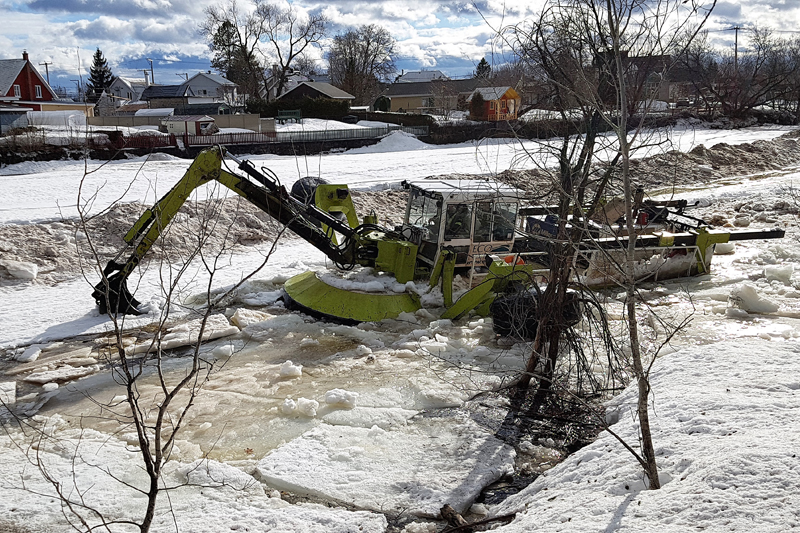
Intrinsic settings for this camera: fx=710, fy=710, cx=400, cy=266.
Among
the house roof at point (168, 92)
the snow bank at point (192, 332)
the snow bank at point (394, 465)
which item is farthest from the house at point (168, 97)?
the snow bank at point (394, 465)

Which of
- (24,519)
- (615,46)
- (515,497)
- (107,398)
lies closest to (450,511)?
(515,497)

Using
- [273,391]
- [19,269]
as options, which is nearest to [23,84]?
[19,269]

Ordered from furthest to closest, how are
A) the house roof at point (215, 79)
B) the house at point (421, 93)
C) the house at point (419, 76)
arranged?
the house at point (419, 76) → the house at point (421, 93) → the house roof at point (215, 79)

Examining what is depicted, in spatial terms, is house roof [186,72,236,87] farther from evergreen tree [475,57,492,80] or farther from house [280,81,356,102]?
evergreen tree [475,57,492,80]

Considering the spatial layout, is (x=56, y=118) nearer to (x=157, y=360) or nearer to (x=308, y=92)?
(x=308, y=92)

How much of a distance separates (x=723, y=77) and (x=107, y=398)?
185 feet

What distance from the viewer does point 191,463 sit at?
699 cm

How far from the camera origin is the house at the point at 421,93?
6981 centimetres

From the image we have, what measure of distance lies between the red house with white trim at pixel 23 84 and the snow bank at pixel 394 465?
4618 centimetres

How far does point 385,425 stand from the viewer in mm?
8023

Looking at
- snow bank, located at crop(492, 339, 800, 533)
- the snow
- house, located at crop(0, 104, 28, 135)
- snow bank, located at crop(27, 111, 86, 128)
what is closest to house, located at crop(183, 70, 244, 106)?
snow bank, located at crop(27, 111, 86, 128)

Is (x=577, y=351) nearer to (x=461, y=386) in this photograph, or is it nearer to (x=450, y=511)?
(x=461, y=386)

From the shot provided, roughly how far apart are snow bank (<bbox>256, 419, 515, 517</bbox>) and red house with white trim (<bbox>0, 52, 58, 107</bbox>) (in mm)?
46185

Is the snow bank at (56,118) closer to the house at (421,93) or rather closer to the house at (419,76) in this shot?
the house at (421,93)
